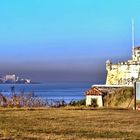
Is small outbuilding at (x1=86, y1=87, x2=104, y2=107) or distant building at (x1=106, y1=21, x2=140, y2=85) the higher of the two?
distant building at (x1=106, y1=21, x2=140, y2=85)

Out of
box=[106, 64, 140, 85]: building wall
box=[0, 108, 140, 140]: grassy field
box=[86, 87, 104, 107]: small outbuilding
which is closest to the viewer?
box=[0, 108, 140, 140]: grassy field

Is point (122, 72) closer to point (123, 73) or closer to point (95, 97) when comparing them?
point (123, 73)

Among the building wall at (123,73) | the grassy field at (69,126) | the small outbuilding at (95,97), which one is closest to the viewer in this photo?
the grassy field at (69,126)

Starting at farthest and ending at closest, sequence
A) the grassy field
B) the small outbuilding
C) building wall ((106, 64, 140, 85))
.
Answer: building wall ((106, 64, 140, 85)), the small outbuilding, the grassy field

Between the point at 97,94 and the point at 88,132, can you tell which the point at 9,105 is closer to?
the point at 97,94

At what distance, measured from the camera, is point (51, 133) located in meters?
19.7

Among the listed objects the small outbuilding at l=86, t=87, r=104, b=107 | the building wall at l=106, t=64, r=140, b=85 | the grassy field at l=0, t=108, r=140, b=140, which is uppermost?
the building wall at l=106, t=64, r=140, b=85

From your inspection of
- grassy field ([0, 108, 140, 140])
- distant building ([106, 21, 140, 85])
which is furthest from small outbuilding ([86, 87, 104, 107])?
grassy field ([0, 108, 140, 140])

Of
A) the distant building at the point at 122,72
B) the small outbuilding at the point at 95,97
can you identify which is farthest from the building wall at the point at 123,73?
the small outbuilding at the point at 95,97

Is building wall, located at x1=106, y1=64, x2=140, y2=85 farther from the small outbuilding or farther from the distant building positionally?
the small outbuilding

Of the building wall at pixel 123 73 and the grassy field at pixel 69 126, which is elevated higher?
the building wall at pixel 123 73

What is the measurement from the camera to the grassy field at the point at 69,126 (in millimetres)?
18906

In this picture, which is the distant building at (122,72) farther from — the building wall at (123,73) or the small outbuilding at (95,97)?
the small outbuilding at (95,97)

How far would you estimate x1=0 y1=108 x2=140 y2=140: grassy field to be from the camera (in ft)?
62.0
